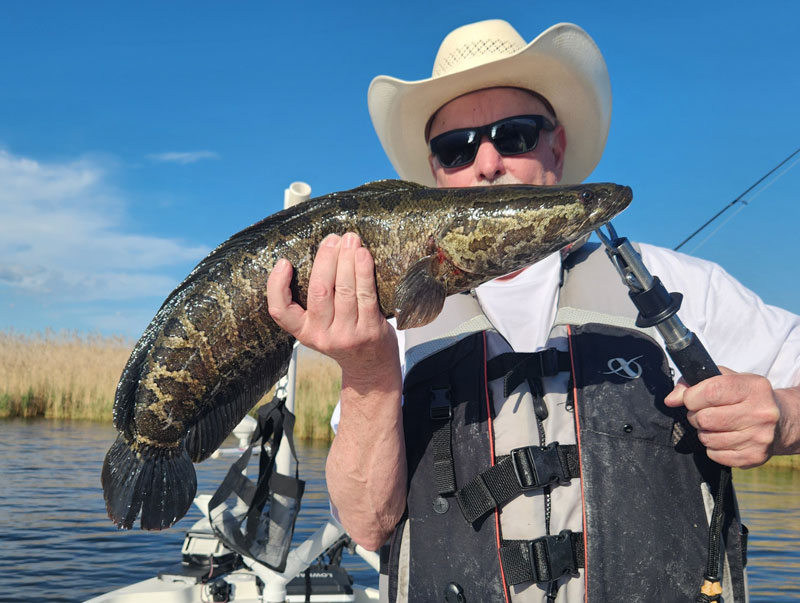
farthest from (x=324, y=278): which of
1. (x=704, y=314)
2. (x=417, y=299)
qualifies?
(x=704, y=314)

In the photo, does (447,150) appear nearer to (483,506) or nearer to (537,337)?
(537,337)

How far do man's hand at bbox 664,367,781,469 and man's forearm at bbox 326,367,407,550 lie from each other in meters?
1.20

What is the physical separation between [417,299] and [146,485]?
52.2 inches

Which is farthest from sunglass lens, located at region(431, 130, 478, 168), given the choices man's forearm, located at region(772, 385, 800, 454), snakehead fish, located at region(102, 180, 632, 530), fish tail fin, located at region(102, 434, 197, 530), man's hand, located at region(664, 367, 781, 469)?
fish tail fin, located at region(102, 434, 197, 530)

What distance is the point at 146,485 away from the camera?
2543 millimetres

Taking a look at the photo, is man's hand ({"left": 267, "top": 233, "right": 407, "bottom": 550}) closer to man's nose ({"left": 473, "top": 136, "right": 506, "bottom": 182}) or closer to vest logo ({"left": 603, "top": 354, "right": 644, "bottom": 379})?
vest logo ({"left": 603, "top": 354, "right": 644, "bottom": 379})

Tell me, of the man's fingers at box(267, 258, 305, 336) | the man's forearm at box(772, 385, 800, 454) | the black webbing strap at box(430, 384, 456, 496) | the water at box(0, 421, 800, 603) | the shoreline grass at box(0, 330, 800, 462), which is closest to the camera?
the man's fingers at box(267, 258, 305, 336)

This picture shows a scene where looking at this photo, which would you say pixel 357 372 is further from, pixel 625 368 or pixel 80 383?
pixel 80 383

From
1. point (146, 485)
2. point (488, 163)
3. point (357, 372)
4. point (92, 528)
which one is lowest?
point (92, 528)

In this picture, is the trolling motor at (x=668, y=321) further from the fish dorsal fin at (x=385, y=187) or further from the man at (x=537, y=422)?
the fish dorsal fin at (x=385, y=187)

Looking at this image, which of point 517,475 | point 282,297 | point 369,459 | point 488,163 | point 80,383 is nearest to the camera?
point 282,297

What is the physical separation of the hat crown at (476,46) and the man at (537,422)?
45 centimetres

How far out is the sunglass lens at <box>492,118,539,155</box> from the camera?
3326 mm

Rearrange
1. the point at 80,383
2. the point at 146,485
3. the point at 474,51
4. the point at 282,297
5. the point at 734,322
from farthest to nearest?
the point at 80,383
the point at 474,51
the point at 734,322
the point at 146,485
the point at 282,297
